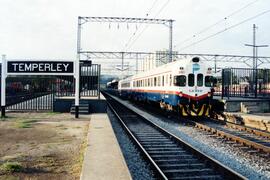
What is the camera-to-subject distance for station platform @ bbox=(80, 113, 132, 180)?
22.3 feet

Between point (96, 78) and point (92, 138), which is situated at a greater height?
point (96, 78)

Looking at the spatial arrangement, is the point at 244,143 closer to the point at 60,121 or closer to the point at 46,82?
the point at 60,121

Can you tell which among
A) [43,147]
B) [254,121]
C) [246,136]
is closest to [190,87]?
[254,121]

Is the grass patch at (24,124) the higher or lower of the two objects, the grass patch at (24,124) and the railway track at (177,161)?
the higher

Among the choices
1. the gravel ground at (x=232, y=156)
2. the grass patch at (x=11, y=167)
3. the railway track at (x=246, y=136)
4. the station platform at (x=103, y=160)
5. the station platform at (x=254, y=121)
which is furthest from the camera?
the station platform at (x=254, y=121)

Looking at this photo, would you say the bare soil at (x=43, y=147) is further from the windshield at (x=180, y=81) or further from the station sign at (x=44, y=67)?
the windshield at (x=180, y=81)

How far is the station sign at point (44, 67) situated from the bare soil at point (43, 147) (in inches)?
133

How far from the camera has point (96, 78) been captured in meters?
22.7

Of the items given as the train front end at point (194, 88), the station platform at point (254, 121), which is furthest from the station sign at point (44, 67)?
the station platform at point (254, 121)

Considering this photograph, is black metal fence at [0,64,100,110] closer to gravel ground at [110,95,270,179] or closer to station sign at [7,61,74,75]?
station sign at [7,61,74,75]

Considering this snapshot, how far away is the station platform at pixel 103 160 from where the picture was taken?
6809 mm

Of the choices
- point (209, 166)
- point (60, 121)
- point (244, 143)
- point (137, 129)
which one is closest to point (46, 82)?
point (60, 121)

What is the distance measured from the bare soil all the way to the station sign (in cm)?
337

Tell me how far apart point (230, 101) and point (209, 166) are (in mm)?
15447
